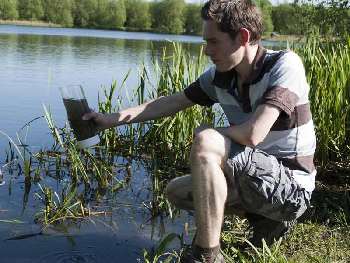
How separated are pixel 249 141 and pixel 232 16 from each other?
0.59m

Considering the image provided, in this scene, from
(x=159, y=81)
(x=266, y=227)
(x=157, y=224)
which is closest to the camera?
(x=266, y=227)

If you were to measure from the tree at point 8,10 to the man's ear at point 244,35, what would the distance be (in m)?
42.2

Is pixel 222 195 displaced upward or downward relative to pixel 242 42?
downward

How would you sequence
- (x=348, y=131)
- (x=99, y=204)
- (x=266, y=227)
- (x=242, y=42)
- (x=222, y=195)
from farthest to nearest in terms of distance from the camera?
(x=348, y=131), (x=99, y=204), (x=266, y=227), (x=242, y=42), (x=222, y=195)

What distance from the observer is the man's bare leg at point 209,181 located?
2432mm

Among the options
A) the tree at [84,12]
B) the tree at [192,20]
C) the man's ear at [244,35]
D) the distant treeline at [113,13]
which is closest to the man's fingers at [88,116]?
the man's ear at [244,35]

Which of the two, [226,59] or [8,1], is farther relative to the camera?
[8,1]

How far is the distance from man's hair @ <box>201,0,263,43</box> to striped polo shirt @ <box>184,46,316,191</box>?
173 millimetres

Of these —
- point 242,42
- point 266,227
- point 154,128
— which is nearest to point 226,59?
point 242,42

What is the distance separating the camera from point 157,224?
12.2 feet

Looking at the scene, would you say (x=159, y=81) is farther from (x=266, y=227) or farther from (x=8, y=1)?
(x=8, y=1)

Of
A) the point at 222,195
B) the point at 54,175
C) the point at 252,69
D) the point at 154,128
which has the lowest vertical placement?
the point at 54,175

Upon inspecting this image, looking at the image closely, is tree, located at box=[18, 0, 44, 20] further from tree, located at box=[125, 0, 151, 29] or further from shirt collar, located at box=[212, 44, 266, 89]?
shirt collar, located at box=[212, 44, 266, 89]

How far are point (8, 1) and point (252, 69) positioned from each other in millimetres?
41974
